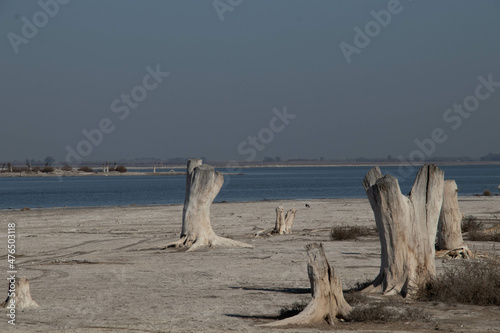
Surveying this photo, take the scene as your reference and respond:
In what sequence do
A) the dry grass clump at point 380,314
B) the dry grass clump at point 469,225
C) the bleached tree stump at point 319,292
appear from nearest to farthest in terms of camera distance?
the bleached tree stump at point 319,292 < the dry grass clump at point 380,314 < the dry grass clump at point 469,225

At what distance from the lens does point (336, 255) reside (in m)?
16.0

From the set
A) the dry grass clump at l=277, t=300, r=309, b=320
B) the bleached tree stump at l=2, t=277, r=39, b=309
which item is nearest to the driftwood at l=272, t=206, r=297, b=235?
the dry grass clump at l=277, t=300, r=309, b=320

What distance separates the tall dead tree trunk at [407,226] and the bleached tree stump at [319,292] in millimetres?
1794

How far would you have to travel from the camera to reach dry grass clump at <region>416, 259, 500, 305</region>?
1006 centimetres

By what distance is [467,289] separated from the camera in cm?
1010

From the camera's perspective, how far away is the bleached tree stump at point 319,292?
8.86 m

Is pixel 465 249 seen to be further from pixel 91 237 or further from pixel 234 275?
pixel 91 237

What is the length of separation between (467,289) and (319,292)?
2504 millimetres

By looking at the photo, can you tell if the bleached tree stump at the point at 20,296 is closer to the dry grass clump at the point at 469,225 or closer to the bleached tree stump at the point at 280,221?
the bleached tree stump at the point at 280,221

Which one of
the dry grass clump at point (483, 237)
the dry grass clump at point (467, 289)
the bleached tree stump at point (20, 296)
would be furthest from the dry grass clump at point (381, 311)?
the dry grass clump at point (483, 237)

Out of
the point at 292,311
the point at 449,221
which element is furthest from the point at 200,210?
the point at 292,311

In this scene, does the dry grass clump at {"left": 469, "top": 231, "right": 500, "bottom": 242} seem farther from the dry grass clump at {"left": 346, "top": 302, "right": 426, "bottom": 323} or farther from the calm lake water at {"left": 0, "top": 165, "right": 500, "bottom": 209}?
the calm lake water at {"left": 0, "top": 165, "right": 500, "bottom": 209}

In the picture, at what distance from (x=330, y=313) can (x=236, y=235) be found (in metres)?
13.2

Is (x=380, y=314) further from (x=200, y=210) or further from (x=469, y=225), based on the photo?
(x=469, y=225)
